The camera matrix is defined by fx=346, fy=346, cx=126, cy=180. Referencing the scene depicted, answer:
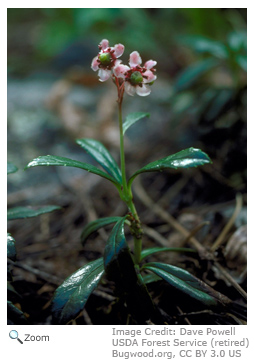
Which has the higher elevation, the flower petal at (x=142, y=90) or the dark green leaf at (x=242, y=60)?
the dark green leaf at (x=242, y=60)

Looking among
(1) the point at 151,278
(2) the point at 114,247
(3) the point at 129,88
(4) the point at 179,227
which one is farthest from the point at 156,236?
(3) the point at 129,88

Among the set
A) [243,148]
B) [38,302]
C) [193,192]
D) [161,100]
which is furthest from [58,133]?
[38,302]

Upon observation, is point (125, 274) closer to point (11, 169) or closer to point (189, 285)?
point (189, 285)

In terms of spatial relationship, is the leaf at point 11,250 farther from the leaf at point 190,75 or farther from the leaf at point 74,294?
the leaf at point 190,75

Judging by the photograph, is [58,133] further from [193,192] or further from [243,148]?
[243,148]

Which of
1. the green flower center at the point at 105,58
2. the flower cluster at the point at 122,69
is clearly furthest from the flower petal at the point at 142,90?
the green flower center at the point at 105,58

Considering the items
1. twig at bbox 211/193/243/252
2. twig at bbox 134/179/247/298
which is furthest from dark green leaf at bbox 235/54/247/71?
twig at bbox 134/179/247/298

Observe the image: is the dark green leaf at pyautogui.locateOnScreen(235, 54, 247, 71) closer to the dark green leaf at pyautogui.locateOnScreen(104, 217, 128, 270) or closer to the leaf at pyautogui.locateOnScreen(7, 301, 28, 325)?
the dark green leaf at pyautogui.locateOnScreen(104, 217, 128, 270)
